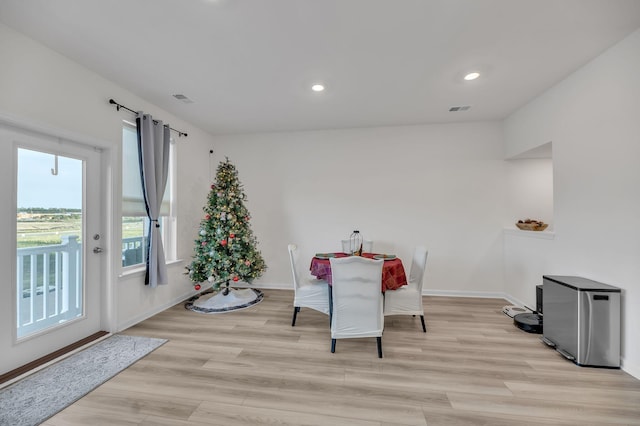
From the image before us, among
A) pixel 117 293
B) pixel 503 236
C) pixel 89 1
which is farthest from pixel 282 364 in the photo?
pixel 503 236

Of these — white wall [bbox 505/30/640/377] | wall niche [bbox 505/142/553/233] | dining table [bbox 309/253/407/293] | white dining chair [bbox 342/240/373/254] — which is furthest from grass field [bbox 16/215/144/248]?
wall niche [bbox 505/142/553/233]

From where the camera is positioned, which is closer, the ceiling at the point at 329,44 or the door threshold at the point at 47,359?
the ceiling at the point at 329,44

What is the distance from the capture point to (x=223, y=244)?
4.04 metres

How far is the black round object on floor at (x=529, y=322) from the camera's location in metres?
3.16

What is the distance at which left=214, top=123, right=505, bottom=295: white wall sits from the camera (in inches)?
181

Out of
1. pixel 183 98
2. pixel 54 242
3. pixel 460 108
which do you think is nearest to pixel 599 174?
pixel 460 108

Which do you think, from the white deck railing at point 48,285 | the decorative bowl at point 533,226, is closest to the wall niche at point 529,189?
the decorative bowl at point 533,226

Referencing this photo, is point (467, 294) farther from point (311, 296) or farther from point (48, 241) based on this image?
point (48, 241)

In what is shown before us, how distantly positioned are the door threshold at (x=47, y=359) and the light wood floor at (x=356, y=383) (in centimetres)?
30

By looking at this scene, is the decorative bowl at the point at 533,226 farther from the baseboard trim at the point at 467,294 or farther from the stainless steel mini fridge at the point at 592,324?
the stainless steel mini fridge at the point at 592,324

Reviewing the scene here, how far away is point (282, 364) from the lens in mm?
2531

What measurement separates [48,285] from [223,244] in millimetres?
1843

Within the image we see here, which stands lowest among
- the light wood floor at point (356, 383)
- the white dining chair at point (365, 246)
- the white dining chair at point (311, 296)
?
the light wood floor at point (356, 383)

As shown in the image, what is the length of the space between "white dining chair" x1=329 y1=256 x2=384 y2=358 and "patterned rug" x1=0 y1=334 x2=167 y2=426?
195 cm
